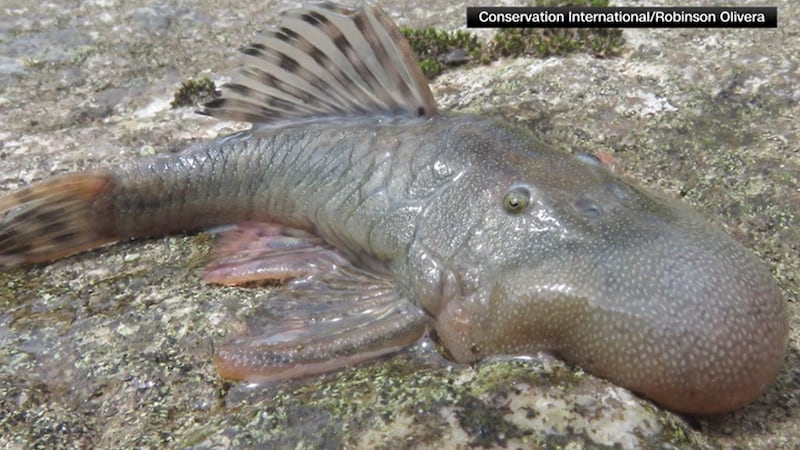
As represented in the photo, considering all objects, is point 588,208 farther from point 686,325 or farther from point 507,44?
point 507,44

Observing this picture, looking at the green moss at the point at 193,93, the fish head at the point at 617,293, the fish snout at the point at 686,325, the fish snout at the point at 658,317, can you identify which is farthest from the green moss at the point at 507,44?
the fish snout at the point at 686,325

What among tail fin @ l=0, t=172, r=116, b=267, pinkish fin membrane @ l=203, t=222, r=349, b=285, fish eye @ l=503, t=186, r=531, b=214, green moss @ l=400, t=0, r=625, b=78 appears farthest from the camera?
green moss @ l=400, t=0, r=625, b=78

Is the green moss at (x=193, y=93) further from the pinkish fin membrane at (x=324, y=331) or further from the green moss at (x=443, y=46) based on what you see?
the pinkish fin membrane at (x=324, y=331)

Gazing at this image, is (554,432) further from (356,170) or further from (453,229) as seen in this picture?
(356,170)

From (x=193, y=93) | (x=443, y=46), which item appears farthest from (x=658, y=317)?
(x=193, y=93)

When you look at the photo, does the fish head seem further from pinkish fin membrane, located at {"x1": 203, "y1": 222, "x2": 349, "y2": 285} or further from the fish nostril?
pinkish fin membrane, located at {"x1": 203, "y1": 222, "x2": 349, "y2": 285}

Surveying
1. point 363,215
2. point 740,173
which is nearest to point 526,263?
point 363,215

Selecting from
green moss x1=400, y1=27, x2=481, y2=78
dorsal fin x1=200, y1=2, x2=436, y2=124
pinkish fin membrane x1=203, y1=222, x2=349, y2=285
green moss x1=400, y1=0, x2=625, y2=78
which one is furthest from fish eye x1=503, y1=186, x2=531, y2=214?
green moss x1=400, y1=27, x2=481, y2=78

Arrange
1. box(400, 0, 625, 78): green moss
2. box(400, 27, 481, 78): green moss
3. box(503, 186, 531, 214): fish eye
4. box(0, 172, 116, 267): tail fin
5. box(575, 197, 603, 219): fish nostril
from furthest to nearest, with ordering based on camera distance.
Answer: box(400, 27, 481, 78): green moss < box(400, 0, 625, 78): green moss < box(0, 172, 116, 267): tail fin < box(503, 186, 531, 214): fish eye < box(575, 197, 603, 219): fish nostril
